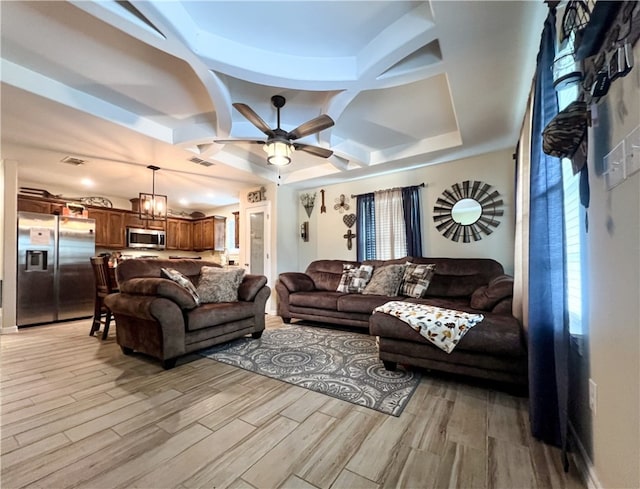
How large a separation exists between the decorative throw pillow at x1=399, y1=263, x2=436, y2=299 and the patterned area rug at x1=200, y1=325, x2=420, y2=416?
829 millimetres

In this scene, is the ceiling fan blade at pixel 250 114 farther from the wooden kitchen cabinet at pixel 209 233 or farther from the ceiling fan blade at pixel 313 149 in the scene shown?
the wooden kitchen cabinet at pixel 209 233

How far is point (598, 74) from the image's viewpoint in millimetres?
1012

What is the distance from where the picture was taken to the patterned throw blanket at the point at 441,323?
212cm

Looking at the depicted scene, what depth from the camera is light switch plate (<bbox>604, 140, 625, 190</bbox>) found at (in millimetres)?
972

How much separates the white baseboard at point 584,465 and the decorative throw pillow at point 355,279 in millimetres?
2859

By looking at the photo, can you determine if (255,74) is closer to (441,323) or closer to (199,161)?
(199,161)

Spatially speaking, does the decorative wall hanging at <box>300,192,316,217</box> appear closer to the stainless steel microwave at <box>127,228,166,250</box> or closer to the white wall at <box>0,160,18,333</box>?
the stainless steel microwave at <box>127,228,166,250</box>

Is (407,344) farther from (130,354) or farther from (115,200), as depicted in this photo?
(115,200)

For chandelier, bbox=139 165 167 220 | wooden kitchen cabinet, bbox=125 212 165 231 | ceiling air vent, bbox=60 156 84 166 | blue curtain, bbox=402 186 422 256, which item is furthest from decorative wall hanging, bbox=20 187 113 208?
blue curtain, bbox=402 186 422 256

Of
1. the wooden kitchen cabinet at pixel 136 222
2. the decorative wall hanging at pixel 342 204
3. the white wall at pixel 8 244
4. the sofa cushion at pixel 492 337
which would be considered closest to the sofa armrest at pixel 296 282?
the decorative wall hanging at pixel 342 204

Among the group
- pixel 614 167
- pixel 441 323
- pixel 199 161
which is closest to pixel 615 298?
pixel 614 167

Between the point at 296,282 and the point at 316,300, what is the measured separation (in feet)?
1.98

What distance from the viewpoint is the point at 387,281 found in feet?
12.8

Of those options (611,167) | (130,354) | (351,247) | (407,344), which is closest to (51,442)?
(130,354)
